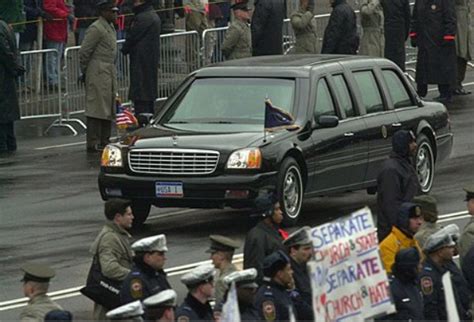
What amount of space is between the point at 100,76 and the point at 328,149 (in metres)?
6.54

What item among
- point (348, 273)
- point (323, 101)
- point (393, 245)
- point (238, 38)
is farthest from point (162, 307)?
point (238, 38)

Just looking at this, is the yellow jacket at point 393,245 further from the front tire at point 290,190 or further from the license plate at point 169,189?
the license plate at point 169,189

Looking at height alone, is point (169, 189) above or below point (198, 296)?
below

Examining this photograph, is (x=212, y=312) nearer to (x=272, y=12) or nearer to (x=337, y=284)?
(x=337, y=284)

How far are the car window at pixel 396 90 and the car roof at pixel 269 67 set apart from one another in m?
0.51

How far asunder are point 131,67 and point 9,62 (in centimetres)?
201

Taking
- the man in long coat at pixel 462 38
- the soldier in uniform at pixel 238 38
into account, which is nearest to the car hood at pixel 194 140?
the soldier in uniform at pixel 238 38

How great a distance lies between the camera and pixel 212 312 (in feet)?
40.5

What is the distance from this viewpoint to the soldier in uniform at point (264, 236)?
1398 cm

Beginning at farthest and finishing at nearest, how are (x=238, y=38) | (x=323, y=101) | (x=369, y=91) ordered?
1. (x=238, y=38)
2. (x=369, y=91)
3. (x=323, y=101)

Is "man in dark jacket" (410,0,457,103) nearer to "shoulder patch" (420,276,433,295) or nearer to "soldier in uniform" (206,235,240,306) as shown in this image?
"shoulder patch" (420,276,433,295)

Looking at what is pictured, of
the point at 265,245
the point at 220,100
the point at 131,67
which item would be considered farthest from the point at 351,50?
the point at 265,245

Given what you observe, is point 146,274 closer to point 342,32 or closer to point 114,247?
point 114,247

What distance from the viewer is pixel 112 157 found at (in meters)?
18.9
